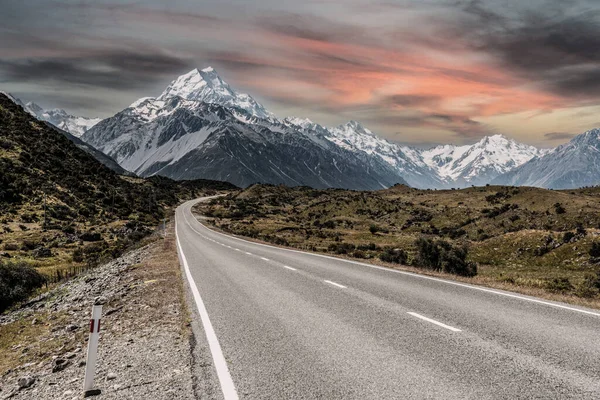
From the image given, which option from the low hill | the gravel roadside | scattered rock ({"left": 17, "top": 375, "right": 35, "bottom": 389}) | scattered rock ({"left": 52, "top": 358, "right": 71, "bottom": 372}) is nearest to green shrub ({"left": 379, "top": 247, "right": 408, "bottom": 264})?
Result: the gravel roadside

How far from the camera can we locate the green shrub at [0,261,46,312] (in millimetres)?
26255

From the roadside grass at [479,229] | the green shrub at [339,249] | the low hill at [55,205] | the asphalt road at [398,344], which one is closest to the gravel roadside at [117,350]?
the asphalt road at [398,344]

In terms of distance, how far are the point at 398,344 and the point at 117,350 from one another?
5.75 m

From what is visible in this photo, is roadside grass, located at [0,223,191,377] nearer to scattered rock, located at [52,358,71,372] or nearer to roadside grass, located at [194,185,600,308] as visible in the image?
scattered rock, located at [52,358,71,372]

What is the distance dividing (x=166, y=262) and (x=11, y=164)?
75.7 metres

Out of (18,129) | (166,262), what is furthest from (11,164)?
(166,262)

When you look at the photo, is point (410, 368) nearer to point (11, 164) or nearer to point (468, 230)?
point (468, 230)

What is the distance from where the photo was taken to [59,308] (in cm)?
1884

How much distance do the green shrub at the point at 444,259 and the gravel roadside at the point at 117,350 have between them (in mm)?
16681

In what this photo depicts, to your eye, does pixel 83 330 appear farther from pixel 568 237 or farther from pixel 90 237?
pixel 90 237

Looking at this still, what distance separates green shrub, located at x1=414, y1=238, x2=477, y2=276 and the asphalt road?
1228 centimetres

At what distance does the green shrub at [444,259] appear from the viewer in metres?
25.0

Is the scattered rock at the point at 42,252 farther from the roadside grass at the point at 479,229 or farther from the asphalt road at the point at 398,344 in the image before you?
the asphalt road at the point at 398,344

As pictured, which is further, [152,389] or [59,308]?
[59,308]
